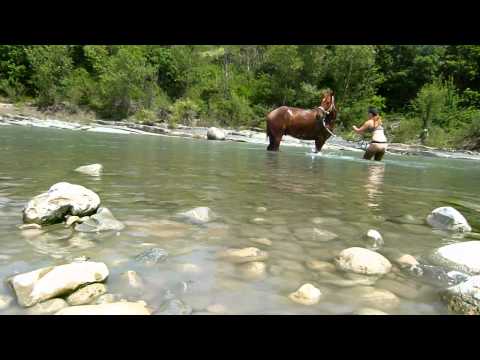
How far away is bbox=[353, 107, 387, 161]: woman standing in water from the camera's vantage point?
13.4 metres

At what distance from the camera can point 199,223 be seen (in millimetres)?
4305

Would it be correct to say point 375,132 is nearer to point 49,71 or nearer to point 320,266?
point 320,266

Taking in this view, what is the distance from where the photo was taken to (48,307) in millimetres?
2303

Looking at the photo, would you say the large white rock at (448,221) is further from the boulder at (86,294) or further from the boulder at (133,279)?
the boulder at (86,294)

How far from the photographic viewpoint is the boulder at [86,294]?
2.40m

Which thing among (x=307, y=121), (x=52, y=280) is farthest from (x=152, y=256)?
(x=307, y=121)

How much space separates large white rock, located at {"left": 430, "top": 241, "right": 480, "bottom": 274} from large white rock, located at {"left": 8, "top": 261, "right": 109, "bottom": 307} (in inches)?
111

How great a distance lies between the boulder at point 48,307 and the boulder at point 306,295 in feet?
4.78

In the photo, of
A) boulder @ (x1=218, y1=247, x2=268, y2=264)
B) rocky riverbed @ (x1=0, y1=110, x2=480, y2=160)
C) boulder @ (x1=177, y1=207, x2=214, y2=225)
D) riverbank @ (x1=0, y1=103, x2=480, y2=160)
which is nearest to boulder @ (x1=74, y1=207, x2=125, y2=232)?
boulder @ (x1=177, y1=207, x2=214, y2=225)

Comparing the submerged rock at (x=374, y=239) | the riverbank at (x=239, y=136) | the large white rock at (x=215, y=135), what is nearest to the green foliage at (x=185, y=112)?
the riverbank at (x=239, y=136)

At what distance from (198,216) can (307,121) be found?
12.2 meters

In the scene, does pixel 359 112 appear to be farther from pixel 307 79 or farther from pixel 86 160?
pixel 86 160
